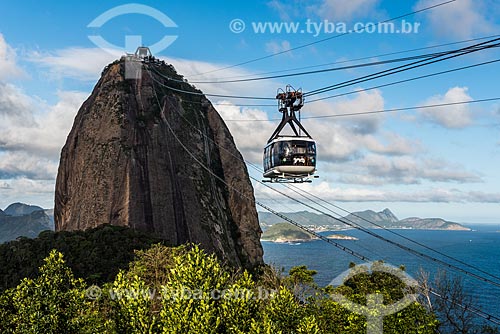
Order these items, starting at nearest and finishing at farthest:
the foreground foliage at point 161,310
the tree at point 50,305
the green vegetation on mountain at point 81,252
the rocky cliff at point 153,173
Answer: the tree at point 50,305, the foreground foliage at point 161,310, the green vegetation on mountain at point 81,252, the rocky cliff at point 153,173

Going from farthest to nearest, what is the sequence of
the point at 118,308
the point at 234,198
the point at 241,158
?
the point at 241,158 → the point at 234,198 → the point at 118,308

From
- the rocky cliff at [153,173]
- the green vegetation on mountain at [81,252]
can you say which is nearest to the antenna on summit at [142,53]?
the rocky cliff at [153,173]

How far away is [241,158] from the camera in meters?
90.3


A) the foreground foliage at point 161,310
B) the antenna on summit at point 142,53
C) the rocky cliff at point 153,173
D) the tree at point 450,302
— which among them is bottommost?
the tree at point 450,302

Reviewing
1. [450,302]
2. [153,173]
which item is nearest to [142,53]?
[153,173]

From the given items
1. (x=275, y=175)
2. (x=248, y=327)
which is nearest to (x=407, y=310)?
(x=248, y=327)

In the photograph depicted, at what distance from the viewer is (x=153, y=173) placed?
67188 mm

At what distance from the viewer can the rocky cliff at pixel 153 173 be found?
208 ft

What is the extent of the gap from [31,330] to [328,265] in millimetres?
178271

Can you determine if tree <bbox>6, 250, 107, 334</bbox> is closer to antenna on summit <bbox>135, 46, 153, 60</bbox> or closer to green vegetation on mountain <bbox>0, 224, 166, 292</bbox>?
green vegetation on mountain <bbox>0, 224, 166, 292</bbox>

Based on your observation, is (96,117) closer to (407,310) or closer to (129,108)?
(129,108)

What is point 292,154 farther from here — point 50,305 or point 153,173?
point 153,173

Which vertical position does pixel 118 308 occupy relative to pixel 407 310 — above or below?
above

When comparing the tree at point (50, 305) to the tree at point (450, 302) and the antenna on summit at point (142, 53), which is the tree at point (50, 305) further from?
the antenna on summit at point (142, 53)
